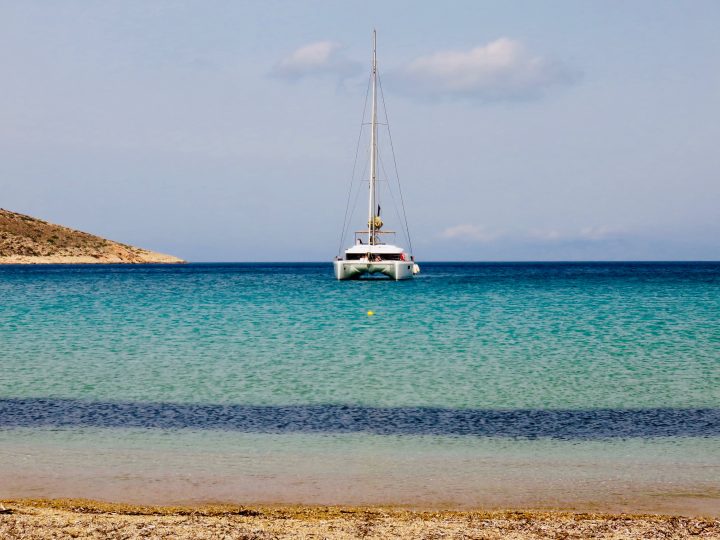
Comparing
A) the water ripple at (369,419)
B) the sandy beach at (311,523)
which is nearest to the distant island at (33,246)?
the water ripple at (369,419)

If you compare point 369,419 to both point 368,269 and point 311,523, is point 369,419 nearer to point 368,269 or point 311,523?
point 311,523

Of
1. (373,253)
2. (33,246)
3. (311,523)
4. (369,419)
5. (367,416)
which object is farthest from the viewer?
(33,246)

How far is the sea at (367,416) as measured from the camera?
9.34 metres

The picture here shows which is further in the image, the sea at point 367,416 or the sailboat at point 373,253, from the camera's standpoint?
the sailboat at point 373,253

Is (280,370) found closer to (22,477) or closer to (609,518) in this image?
(22,477)

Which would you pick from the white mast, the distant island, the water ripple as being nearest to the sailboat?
the white mast

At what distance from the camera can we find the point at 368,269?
6888cm

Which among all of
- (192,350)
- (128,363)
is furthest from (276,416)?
(192,350)

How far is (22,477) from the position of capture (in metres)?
9.66

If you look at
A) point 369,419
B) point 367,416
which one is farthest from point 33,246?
point 369,419

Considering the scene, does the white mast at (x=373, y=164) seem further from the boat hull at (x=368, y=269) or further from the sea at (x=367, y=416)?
the sea at (x=367, y=416)

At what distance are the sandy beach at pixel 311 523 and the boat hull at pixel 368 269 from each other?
6030 centimetres

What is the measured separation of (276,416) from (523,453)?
16.4 feet

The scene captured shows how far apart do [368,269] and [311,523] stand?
201 ft
